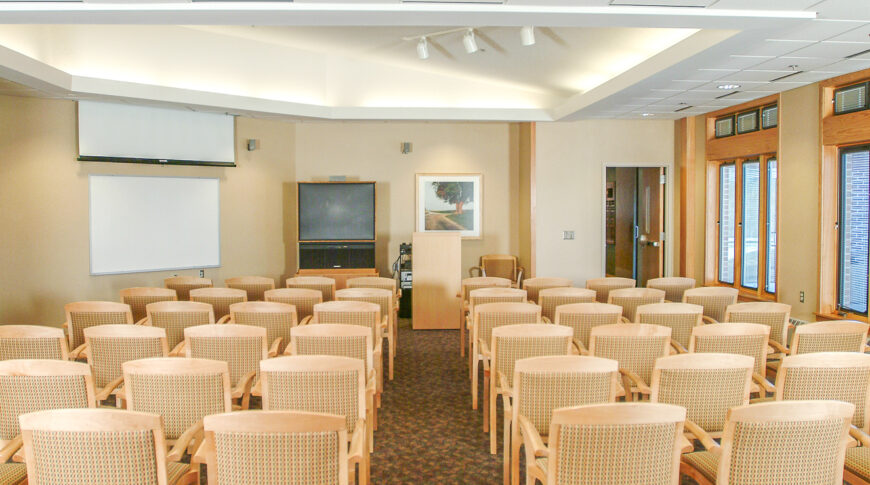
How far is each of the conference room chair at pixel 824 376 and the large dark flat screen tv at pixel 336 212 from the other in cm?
770

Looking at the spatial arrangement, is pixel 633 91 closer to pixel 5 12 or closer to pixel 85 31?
pixel 5 12

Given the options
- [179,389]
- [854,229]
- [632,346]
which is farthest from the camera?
[854,229]

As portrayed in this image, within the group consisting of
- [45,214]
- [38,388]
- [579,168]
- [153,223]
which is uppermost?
[579,168]

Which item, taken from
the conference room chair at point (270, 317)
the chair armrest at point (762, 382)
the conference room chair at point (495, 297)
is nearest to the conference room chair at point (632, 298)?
the conference room chair at point (495, 297)

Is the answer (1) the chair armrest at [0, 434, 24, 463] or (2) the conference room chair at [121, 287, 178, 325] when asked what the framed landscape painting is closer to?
(2) the conference room chair at [121, 287, 178, 325]

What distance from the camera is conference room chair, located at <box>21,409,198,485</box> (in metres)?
→ 2.24

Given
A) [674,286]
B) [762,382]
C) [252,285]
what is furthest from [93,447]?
[674,286]

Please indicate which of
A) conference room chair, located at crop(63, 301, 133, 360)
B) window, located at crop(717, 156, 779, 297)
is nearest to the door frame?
window, located at crop(717, 156, 779, 297)

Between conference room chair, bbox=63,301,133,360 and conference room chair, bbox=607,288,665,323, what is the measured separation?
4596 millimetres

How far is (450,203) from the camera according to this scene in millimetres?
10938

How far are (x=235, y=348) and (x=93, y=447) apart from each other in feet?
5.87

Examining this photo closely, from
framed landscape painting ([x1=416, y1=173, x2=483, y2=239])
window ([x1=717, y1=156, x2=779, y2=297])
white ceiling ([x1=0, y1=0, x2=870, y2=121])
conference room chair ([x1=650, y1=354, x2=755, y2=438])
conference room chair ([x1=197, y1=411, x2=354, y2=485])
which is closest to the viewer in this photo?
conference room chair ([x1=197, y1=411, x2=354, y2=485])

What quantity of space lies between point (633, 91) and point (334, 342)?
543 centimetres

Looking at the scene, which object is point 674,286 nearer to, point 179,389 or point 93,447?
point 179,389
